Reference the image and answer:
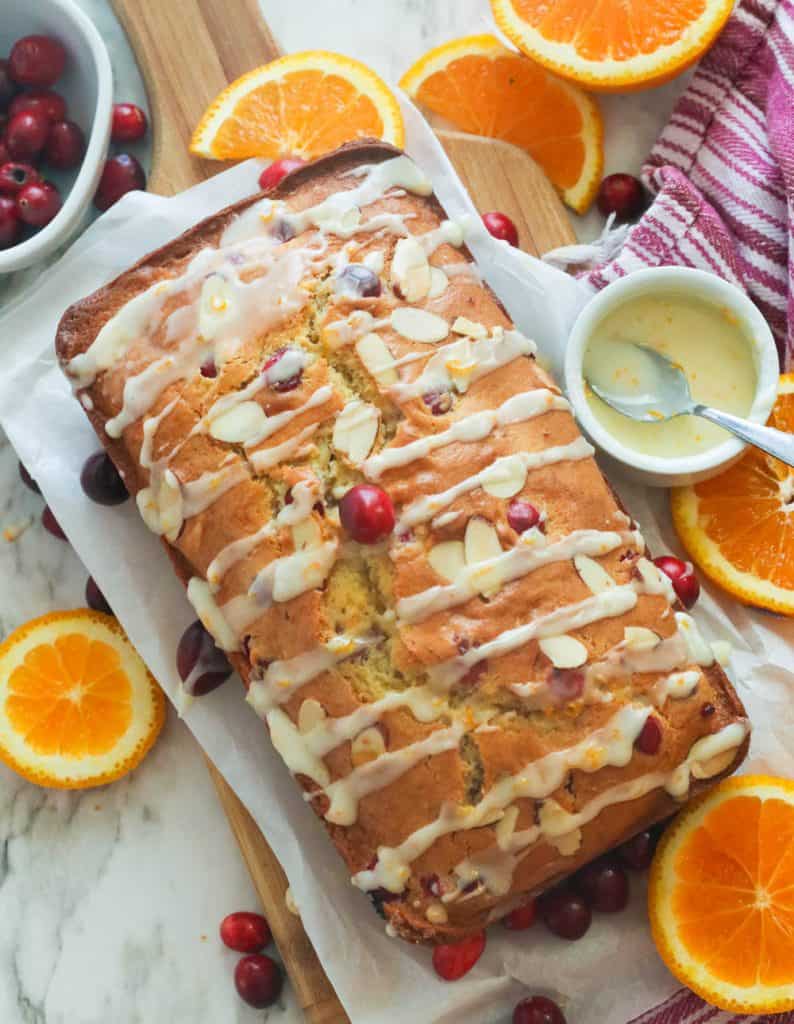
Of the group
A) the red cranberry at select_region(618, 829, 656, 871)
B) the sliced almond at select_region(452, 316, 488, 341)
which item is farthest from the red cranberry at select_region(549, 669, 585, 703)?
the sliced almond at select_region(452, 316, 488, 341)

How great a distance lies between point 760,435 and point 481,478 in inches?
28.4

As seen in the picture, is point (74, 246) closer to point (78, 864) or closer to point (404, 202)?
point (404, 202)

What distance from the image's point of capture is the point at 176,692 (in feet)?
9.70

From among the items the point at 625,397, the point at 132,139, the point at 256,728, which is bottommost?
the point at 256,728

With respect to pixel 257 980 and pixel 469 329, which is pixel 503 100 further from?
pixel 257 980

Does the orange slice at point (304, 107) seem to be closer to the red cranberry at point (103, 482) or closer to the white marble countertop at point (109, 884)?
the white marble countertop at point (109, 884)

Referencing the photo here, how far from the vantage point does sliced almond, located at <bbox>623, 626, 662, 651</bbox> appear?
8.32 ft

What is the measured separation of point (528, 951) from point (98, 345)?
1709 millimetres

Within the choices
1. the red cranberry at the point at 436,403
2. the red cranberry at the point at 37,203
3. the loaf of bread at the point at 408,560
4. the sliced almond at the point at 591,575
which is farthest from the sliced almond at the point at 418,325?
the red cranberry at the point at 37,203

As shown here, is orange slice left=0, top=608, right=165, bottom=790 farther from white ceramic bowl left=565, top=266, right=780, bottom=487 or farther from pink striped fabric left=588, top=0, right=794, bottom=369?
pink striped fabric left=588, top=0, right=794, bottom=369

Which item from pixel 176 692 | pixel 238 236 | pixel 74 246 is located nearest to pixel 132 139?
pixel 74 246

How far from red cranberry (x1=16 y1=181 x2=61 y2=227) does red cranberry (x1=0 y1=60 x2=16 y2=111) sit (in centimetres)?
27

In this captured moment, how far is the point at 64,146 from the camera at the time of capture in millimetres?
3146

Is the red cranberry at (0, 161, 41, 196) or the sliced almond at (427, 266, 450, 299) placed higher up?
the red cranberry at (0, 161, 41, 196)
